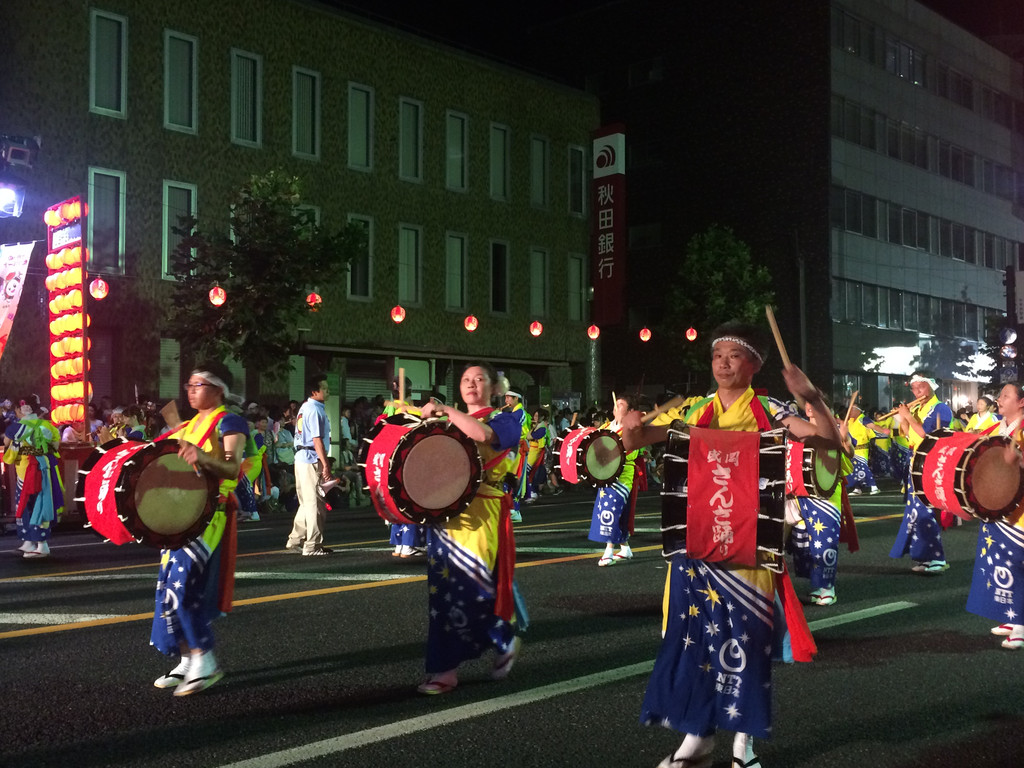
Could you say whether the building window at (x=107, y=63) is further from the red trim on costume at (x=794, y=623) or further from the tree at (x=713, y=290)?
the red trim on costume at (x=794, y=623)

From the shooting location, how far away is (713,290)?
35.7m

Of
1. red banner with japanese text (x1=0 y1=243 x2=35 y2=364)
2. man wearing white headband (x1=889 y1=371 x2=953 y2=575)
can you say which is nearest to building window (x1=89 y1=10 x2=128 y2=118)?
red banner with japanese text (x1=0 y1=243 x2=35 y2=364)

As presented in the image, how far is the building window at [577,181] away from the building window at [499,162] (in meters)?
2.69

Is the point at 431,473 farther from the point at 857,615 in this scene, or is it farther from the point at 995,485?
the point at 857,615

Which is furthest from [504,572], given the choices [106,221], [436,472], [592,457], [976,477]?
[106,221]

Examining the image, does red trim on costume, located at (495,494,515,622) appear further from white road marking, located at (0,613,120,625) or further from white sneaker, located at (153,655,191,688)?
white road marking, located at (0,613,120,625)

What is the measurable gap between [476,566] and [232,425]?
1565 mm

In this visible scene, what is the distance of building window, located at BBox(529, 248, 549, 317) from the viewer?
32.9 metres

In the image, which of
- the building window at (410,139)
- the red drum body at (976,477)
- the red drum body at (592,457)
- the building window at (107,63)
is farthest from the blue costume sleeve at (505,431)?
the building window at (410,139)

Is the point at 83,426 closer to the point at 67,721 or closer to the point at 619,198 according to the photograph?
the point at 67,721

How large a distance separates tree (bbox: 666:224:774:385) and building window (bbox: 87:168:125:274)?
60.0 feet

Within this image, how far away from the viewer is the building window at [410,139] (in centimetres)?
2970

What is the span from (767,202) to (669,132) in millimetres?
5232

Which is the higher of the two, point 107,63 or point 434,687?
point 107,63
